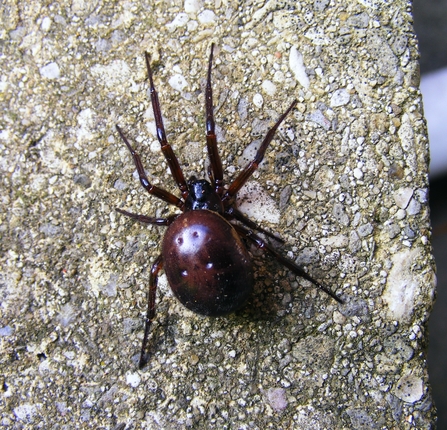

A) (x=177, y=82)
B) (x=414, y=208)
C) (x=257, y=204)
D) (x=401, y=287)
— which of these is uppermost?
(x=177, y=82)

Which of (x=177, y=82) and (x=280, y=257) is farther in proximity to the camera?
(x=177, y=82)

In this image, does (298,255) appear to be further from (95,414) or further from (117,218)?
(95,414)

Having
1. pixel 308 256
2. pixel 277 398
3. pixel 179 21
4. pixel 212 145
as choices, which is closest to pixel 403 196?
pixel 308 256

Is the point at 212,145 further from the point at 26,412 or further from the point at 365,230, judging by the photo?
the point at 26,412

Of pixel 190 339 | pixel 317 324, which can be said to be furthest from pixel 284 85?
pixel 190 339

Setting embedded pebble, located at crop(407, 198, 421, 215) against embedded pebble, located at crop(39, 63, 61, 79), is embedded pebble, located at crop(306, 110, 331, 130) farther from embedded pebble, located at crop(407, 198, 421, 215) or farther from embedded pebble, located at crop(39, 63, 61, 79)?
embedded pebble, located at crop(39, 63, 61, 79)

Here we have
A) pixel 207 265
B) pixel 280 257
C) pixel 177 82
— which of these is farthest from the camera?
pixel 177 82

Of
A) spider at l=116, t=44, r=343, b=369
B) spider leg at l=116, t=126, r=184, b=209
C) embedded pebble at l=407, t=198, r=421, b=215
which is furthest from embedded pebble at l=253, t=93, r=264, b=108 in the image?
embedded pebble at l=407, t=198, r=421, b=215
